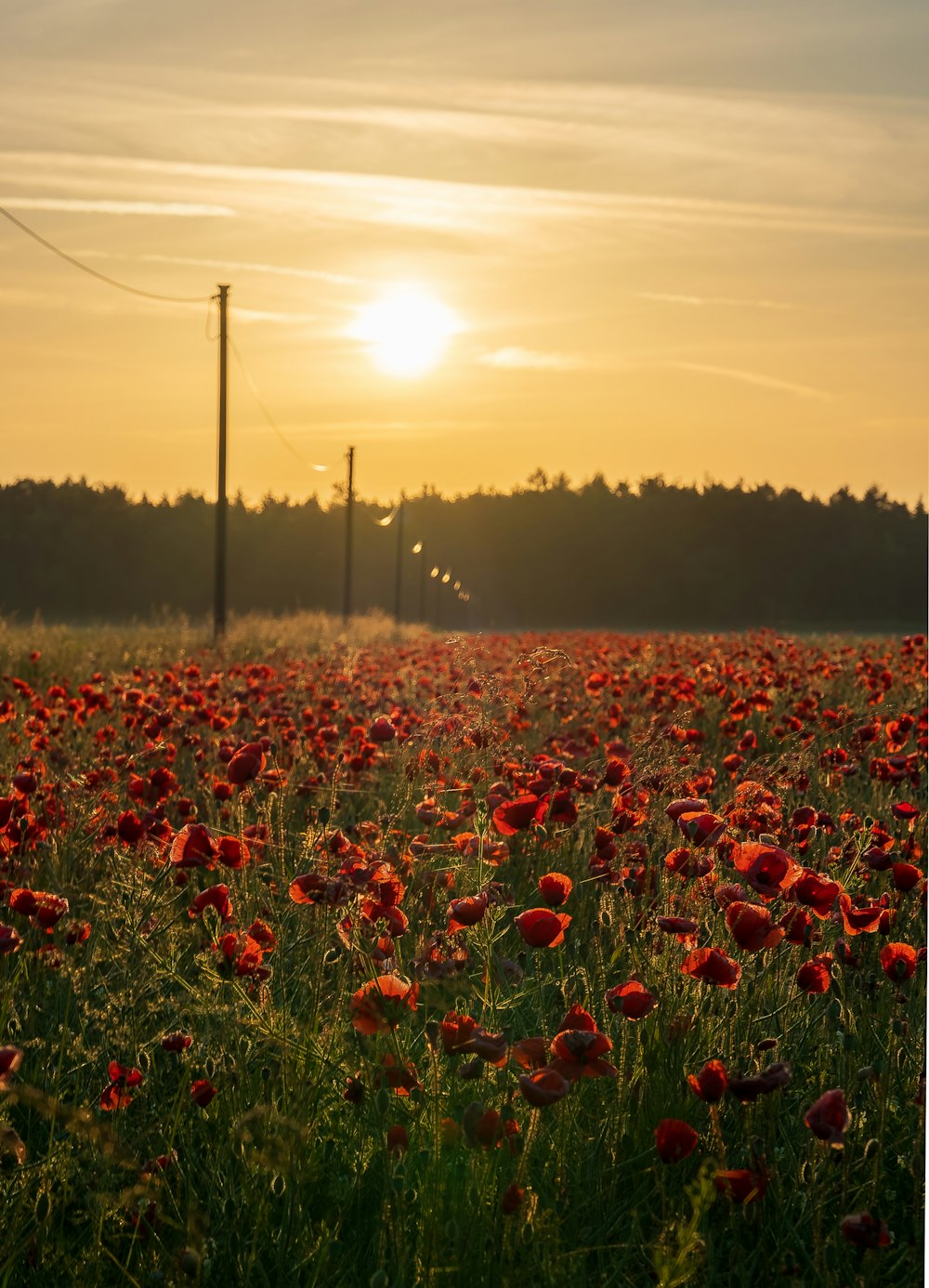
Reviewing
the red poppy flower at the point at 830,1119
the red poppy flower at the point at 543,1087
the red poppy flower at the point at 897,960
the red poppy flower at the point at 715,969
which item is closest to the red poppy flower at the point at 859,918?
the red poppy flower at the point at 897,960

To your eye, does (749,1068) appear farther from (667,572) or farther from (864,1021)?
(667,572)

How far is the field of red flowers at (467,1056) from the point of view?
6.39ft

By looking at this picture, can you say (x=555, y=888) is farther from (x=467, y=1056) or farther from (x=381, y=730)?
(x=381, y=730)

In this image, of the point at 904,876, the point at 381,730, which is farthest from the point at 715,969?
the point at 381,730

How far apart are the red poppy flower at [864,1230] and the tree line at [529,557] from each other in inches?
2691

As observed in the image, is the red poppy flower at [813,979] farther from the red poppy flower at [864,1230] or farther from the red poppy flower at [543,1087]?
the red poppy flower at [543,1087]

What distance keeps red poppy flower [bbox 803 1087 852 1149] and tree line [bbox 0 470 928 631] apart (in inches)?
2690

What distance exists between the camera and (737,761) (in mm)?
4074

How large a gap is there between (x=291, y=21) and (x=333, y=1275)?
263 cm

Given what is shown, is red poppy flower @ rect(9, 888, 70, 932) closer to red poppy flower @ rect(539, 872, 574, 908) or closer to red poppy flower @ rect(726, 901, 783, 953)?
red poppy flower @ rect(539, 872, 574, 908)

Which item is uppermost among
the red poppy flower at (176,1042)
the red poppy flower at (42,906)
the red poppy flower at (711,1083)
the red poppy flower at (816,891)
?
A: the red poppy flower at (816,891)

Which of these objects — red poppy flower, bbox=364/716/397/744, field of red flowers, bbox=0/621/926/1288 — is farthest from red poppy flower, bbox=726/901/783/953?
red poppy flower, bbox=364/716/397/744

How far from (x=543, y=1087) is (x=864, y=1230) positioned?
0.47m

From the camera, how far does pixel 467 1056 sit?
2.37 metres
